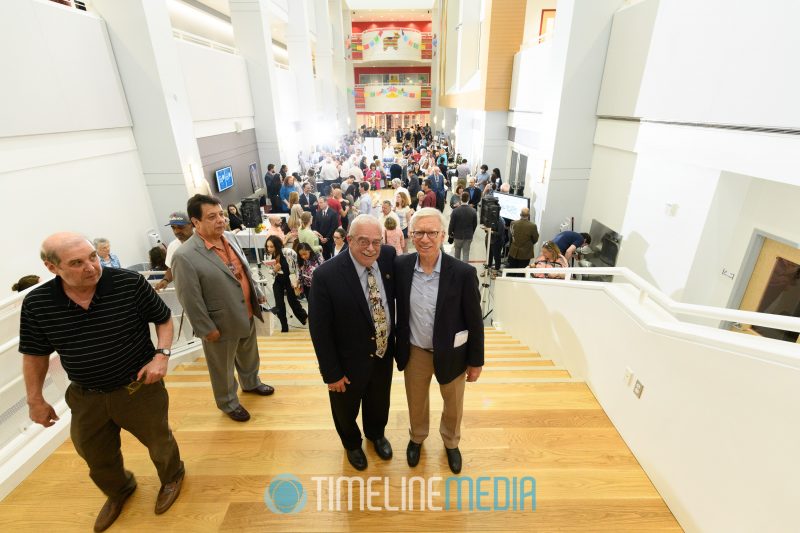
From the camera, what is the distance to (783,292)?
142 inches

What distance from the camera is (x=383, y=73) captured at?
33219 millimetres

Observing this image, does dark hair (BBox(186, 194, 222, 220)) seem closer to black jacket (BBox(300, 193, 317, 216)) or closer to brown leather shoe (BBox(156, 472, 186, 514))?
brown leather shoe (BBox(156, 472, 186, 514))

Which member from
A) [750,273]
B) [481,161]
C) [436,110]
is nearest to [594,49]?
[750,273]

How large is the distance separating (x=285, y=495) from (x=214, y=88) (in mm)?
9345

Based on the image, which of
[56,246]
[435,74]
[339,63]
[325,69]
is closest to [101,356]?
[56,246]

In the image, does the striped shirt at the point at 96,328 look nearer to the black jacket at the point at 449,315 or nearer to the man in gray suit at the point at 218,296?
the man in gray suit at the point at 218,296

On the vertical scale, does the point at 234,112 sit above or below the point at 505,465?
above

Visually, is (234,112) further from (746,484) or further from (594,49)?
(746,484)

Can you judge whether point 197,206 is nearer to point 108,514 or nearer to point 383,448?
point 108,514

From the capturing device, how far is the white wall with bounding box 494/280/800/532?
1.55m

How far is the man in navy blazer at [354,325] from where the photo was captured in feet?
6.59

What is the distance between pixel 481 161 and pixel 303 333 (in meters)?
8.60

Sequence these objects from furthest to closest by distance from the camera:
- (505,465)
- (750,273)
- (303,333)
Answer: (303,333)
(750,273)
(505,465)

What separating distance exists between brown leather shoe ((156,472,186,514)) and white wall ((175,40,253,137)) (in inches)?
304
